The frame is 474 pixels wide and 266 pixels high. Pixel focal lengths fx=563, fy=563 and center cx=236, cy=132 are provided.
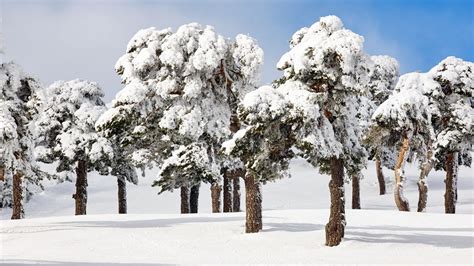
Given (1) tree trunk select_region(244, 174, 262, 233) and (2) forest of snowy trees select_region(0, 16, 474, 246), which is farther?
(1) tree trunk select_region(244, 174, 262, 233)

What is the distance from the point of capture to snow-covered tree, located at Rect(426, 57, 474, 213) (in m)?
29.8

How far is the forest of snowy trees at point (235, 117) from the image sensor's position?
18062 mm

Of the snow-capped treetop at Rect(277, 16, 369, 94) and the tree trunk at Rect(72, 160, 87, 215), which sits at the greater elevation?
the snow-capped treetop at Rect(277, 16, 369, 94)

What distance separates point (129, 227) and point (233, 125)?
19.5 feet

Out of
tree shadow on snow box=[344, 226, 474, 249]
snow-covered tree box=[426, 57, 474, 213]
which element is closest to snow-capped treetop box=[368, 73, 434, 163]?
snow-covered tree box=[426, 57, 474, 213]

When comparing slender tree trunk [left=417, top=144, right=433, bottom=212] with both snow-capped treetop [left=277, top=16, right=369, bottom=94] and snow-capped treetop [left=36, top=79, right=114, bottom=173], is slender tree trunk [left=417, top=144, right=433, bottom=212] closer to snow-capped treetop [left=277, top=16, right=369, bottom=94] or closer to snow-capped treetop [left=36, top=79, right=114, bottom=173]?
snow-capped treetop [left=277, top=16, right=369, bottom=94]

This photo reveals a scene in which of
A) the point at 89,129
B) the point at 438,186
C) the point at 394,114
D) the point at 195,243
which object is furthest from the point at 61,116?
the point at 438,186

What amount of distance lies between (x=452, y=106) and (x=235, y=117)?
13664 mm

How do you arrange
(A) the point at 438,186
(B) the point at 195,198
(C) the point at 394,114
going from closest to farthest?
(C) the point at 394,114
(B) the point at 195,198
(A) the point at 438,186

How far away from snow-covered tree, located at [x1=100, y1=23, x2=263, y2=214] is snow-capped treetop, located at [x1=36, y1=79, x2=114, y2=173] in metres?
7.33

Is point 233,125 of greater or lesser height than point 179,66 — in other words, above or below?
below

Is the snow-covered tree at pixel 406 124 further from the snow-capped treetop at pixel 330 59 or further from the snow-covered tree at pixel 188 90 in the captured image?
the snow-capped treetop at pixel 330 59

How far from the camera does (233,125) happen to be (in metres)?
23.4

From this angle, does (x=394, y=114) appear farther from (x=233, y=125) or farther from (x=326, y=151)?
(x=326, y=151)
